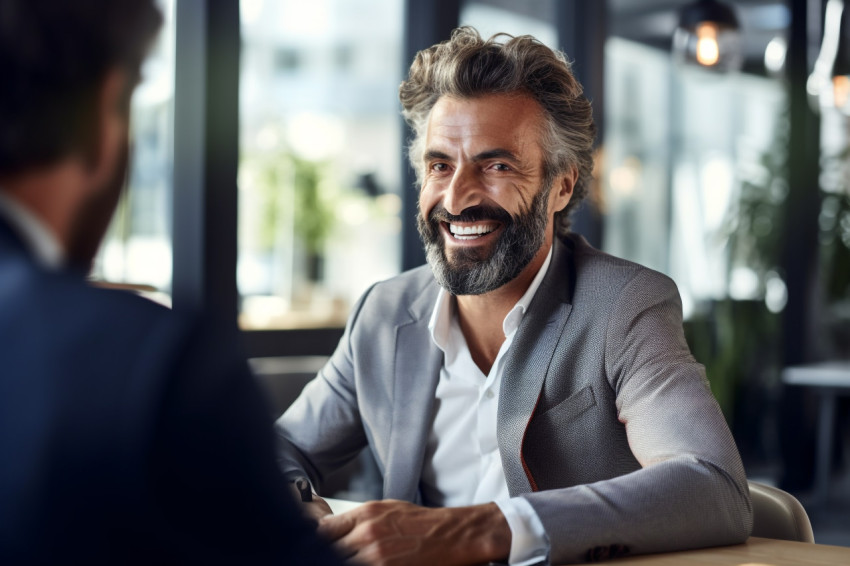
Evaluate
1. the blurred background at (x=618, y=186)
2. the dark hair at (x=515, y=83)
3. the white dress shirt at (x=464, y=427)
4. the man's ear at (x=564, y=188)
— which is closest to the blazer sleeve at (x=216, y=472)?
the white dress shirt at (x=464, y=427)

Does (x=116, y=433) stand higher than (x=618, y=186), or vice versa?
(x=116, y=433)

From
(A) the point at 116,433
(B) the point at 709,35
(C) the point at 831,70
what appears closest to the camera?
(A) the point at 116,433

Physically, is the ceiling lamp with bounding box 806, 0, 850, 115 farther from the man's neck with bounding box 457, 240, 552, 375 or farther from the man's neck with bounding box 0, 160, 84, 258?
the man's neck with bounding box 0, 160, 84, 258

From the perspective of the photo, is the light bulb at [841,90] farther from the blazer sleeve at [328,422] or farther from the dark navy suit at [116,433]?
the dark navy suit at [116,433]

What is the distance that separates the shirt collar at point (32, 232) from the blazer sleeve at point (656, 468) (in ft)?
2.78

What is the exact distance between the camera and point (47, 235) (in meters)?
0.76

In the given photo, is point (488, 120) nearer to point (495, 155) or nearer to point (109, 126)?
point (495, 155)

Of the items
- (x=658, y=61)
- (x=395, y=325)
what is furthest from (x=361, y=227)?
(x=395, y=325)

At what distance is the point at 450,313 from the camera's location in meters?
2.11

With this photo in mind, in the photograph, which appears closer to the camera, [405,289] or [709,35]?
[405,289]

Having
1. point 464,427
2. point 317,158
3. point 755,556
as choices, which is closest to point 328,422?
point 464,427

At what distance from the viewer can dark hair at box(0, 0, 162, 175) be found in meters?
0.73

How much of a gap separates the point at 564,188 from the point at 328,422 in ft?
2.59

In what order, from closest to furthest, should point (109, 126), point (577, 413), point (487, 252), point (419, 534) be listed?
1. point (109, 126)
2. point (419, 534)
3. point (577, 413)
4. point (487, 252)
